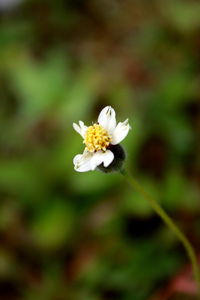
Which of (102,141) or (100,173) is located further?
(100,173)

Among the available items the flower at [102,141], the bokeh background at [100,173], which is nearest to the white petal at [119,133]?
the flower at [102,141]

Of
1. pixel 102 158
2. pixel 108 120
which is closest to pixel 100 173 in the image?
pixel 108 120

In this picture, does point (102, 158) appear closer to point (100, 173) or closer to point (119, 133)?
point (119, 133)

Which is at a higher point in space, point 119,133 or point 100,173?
point 100,173

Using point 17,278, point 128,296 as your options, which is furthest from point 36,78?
point 128,296

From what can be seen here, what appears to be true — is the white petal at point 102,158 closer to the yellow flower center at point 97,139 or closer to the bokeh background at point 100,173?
the yellow flower center at point 97,139

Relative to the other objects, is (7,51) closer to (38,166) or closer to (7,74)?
(7,74)
